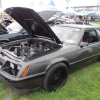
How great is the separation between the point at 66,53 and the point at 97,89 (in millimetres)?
1134

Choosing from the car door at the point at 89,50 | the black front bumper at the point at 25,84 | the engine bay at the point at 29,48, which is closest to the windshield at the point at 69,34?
the car door at the point at 89,50

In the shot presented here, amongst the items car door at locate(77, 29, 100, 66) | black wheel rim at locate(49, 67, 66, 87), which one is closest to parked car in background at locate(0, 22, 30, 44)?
car door at locate(77, 29, 100, 66)

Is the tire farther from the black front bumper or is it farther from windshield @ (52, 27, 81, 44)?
windshield @ (52, 27, 81, 44)

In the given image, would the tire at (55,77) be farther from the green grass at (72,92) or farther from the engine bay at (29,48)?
the engine bay at (29,48)

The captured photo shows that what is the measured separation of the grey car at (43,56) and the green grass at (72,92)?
17 cm

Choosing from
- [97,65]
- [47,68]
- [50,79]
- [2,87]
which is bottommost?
[97,65]

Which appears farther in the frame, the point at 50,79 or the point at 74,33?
the point at 74,33

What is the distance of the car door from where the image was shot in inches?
137

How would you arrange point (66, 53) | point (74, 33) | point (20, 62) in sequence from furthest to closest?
1. point (74, 33)
2. point (66, 53)
3. point (20, 62)

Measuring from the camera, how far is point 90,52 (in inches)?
150

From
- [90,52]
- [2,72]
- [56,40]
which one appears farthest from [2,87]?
[90,52]

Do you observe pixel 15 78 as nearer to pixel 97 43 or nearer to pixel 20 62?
pixel 20 62

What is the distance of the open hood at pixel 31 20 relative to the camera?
2799 mm

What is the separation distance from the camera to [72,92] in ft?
9.88
